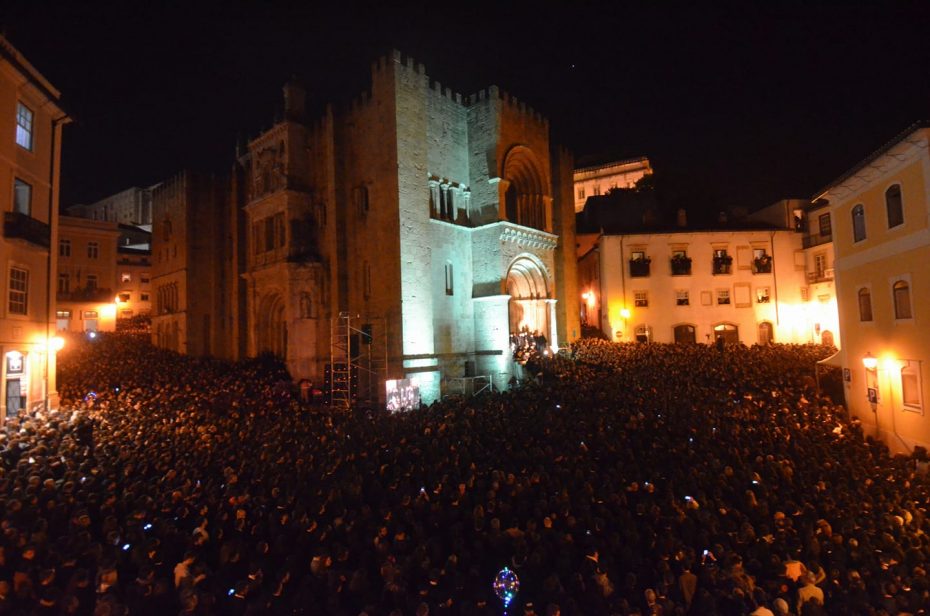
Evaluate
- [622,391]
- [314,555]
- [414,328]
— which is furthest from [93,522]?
[414,328]

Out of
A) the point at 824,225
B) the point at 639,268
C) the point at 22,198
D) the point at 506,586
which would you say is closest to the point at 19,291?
the point at 22,198

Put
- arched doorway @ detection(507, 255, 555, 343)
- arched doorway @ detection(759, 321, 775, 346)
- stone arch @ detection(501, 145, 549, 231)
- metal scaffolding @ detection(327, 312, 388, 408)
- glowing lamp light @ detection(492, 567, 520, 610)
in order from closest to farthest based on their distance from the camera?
glowing lamp light @ detection(492, 567, 520, 610) → metal scaffolding @ detection(327, 312, 388, 408) → arched doorway @ detection(507, 255, 555, 343) → stone arch @ detection(501, 145, 549, 231) → arched doorway @ detection(759, 321, 775, 346)

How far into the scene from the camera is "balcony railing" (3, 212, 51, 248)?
16.9 metres

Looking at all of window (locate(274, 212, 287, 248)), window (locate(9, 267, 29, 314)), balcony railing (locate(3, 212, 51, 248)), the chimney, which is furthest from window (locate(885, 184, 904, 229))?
window (locate(9, 267, 29, 314))

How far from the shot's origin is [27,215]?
1802cm

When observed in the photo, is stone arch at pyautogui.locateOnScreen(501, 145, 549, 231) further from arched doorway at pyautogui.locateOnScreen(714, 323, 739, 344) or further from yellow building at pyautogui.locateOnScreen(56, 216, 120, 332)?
yellow building at pyautogui.locateOnScreen(56, 216, 120, 332)

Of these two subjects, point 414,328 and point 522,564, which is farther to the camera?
point 414,328

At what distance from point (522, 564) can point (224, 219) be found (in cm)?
3280

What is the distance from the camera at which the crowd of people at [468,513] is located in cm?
673

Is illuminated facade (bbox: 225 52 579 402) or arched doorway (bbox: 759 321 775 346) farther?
arched doorway (bbox: 759 321 775 346)

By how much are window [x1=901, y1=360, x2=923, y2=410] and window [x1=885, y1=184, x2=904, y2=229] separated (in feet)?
13.5

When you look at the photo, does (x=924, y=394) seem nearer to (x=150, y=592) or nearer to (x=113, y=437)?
(x=150, y=592)

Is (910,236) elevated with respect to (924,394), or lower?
elevated

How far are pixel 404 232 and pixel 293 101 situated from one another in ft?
32.3
